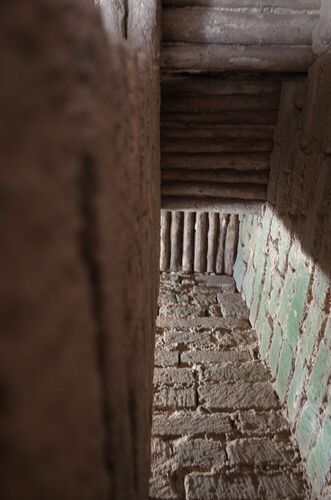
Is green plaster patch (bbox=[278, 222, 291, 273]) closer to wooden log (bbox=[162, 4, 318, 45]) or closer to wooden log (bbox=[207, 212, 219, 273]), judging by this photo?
wooden log (bbox=[162, 4, 318, 45])

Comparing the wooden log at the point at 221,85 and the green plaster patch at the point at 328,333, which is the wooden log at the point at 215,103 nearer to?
the wooden log at the point at 221,85

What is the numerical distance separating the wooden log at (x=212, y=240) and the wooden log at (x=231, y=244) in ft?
0.48

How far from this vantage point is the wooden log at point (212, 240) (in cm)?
519

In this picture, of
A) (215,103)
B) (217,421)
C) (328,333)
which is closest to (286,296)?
(328,333)

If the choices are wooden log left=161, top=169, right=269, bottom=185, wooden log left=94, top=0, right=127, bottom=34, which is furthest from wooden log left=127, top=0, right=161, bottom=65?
wooden log left=161, top=169, right=269, bottom=185

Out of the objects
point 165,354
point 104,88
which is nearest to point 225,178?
point 165,354

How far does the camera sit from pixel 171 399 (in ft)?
10.7

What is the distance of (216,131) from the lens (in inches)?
129

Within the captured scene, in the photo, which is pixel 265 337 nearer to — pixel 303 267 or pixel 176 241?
pixel 303 267

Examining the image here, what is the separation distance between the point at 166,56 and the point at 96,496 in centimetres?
267

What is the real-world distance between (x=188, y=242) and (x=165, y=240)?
304 mm

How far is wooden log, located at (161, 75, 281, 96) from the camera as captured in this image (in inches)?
117

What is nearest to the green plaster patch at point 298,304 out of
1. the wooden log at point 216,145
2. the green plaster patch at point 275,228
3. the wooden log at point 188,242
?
the green plaster patch at point 275,228

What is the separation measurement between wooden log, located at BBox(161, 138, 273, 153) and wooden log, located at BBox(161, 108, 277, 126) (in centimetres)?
15
